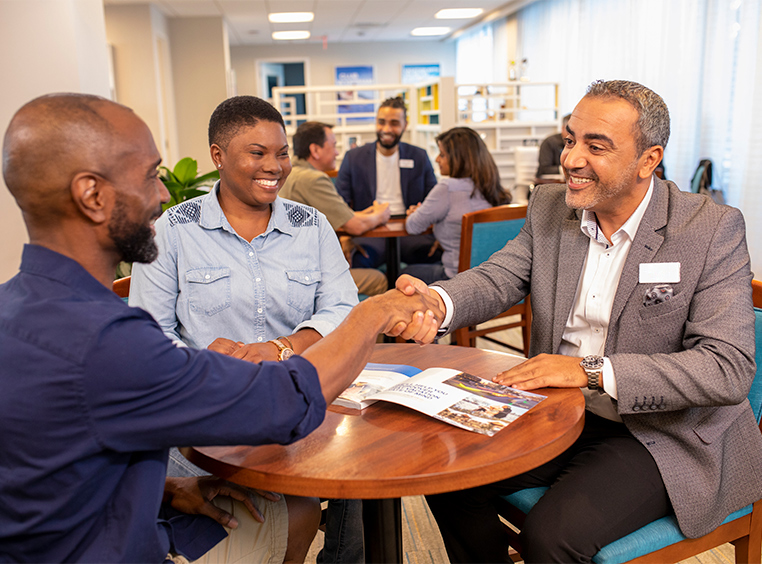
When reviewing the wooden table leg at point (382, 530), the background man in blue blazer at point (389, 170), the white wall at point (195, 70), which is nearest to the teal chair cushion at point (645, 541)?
the wooden table leg at point (382, 530)

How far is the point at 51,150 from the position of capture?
0.86m

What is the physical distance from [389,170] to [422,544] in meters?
3.21

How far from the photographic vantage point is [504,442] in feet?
3.52

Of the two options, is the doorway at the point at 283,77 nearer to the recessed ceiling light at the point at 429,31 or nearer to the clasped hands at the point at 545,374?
the recessed ceiling light at the point at 429,31

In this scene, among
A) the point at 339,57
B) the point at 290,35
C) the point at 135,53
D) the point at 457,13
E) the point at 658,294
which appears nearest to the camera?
the point at 658,294

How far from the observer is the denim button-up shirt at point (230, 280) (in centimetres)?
166

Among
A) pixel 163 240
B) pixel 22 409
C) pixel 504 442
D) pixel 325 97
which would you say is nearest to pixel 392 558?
pixel 504 442

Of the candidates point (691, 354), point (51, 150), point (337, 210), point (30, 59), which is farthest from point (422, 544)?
point (30, 59)

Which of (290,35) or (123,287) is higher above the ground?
(290,35)

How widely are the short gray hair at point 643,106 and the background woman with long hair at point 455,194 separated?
2.06 metres

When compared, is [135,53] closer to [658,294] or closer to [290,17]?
[290,17]

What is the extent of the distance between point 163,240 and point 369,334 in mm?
796

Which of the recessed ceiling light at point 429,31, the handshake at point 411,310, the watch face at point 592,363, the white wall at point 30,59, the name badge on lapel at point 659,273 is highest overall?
the recessed ceiling light at point 429,31

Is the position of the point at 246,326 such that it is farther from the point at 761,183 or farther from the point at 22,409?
the point at 761,183
